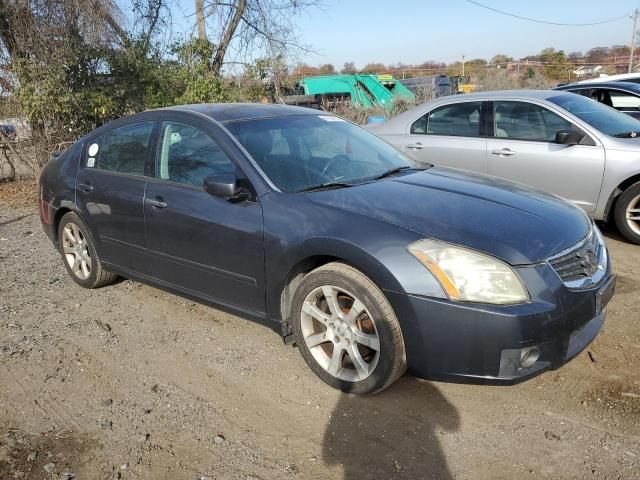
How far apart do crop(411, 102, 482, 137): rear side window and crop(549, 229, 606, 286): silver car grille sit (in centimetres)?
344

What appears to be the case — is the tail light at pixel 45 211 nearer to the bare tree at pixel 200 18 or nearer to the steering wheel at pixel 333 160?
the steering wheel at pixel 333 160

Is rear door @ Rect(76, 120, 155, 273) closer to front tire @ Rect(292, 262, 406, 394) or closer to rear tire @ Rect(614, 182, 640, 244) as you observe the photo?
front tire @ Rect(292, 262, 406, 394)

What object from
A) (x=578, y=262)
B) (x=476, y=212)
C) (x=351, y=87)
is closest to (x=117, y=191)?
(x=476, y=212)

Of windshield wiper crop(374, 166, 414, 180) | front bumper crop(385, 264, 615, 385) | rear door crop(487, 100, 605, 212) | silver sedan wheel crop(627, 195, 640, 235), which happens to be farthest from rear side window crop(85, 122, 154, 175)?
silver sedan wheel crop(627, 195, 640, 235)

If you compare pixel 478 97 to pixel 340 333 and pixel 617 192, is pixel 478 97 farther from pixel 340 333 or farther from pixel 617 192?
pixel 340 333

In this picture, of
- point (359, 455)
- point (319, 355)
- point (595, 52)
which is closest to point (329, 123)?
point (319, 355)

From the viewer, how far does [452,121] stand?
6688 mm

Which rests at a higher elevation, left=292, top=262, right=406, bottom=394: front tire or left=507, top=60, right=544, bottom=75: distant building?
left=507, top=60, right=544, bottom=75: distant building

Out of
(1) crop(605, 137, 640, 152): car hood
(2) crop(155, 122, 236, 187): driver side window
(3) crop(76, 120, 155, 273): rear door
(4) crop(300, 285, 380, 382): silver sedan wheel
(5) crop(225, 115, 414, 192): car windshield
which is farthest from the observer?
(1) crop(605, 137, 640, 152): car hood

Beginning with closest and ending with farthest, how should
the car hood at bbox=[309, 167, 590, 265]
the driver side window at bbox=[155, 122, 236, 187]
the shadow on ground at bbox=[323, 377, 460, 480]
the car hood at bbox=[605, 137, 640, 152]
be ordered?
1. the shadow on ground at bbox=[323, 377, 460, 480]
2. the car hood at bbox=[309, 167, 590, 265]
3. the driver side window at bbox=[155, 122, 236, 187]
4. the car hood at bbox=[605, 137, 640, 152]

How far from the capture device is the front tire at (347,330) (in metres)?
2.94

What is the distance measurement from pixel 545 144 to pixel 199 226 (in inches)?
157

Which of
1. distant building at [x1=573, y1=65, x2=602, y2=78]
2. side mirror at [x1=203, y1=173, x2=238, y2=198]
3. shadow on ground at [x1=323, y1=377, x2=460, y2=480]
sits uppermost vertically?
distant building at [x1=573, y1=65, x2=602, y2=78]

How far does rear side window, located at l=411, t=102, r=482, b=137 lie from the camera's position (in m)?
6.51
